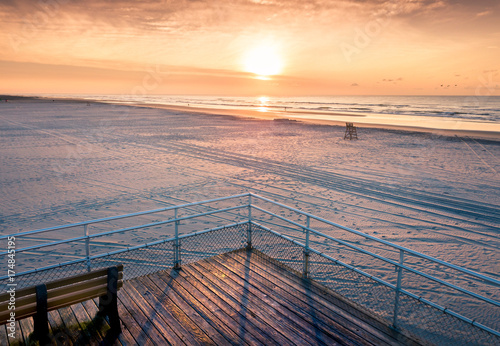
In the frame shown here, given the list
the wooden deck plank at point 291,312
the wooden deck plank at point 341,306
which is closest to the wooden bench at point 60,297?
the wooden deck plank at point 291,312

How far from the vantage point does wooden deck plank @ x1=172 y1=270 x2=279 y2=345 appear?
4121mm

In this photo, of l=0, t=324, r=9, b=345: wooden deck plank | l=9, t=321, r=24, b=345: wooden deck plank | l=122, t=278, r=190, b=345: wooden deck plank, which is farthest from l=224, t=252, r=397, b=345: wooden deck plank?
l=0, t=324, r=9, b=345: wooden deck plank

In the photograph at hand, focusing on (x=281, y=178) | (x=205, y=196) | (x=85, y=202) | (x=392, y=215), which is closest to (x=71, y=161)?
(x=85, y=202)

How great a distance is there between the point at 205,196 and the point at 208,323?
727 cm

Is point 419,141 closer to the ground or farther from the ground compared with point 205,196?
→ farther from the ground

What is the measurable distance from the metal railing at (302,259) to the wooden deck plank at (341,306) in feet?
1.06

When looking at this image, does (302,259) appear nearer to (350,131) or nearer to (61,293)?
(61,293)

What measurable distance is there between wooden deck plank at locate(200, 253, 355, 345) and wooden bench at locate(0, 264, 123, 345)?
6.70ft

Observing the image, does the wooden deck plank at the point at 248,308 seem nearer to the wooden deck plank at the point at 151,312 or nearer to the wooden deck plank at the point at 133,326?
the wooden deck plank at the point at 151,312

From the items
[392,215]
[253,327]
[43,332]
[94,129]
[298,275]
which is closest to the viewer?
[43,332]

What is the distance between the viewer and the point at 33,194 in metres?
11.4

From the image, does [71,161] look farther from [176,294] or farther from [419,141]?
[419,141]

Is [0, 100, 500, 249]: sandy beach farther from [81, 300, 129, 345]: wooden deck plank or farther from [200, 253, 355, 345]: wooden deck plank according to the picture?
[81, 300, 129, 345]: wooden deck plank

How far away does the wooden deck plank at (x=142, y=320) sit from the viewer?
4055 millimetres
